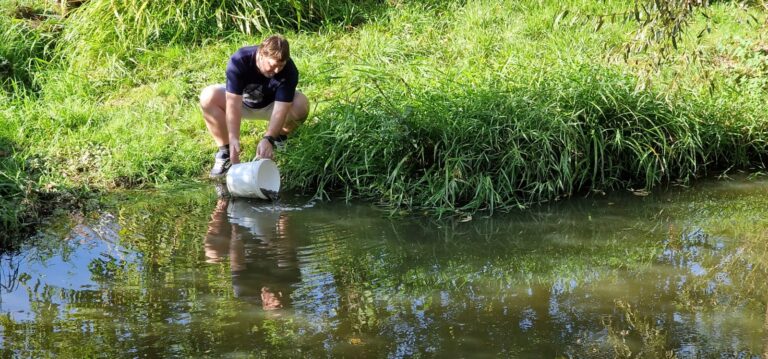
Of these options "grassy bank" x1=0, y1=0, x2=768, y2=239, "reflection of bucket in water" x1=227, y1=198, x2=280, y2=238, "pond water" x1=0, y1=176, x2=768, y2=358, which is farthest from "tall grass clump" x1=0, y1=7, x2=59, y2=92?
"reflection of bucket in water" x1=227, y1=198, x2=280, y2=238

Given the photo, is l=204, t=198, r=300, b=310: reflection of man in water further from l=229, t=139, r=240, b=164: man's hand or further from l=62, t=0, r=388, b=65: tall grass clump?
l=62, t=0, r=388, b=65: tall grass clump

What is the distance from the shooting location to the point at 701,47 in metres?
8.00

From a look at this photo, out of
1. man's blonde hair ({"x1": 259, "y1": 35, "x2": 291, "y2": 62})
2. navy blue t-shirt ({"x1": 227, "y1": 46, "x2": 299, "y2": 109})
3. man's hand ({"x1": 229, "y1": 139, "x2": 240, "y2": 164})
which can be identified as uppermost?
man's blonde hair ({"x1": 259, "y1": 35, "x2": 291, "y2": 62})

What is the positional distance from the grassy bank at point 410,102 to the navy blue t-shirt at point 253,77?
45 centimetres

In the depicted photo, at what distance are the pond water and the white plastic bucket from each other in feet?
0.33

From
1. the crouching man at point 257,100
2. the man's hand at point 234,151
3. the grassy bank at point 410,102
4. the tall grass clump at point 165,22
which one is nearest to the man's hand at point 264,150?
the crouching man at point 257,100

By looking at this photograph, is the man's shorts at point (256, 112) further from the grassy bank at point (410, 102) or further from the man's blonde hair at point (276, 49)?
the man's blonde hair at point (276, 49)

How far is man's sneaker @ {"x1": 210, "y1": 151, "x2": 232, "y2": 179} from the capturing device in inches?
267

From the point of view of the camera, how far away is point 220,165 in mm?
6777

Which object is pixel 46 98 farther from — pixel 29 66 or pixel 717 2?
pixel 717 2

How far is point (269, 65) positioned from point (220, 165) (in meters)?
0.94

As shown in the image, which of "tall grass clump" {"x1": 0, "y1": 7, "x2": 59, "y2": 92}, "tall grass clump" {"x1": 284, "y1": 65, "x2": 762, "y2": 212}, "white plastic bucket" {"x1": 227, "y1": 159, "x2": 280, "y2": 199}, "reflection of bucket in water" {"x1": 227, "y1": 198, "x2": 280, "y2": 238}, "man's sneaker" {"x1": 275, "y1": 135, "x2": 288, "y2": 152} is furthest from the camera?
"tall grass clump" {"x1": 0, "y1": 7, "x2": 59, "y2": 92}

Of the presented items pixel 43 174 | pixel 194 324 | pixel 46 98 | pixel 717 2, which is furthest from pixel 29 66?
pixel 717 2

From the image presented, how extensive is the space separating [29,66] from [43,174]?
90.6 inches
